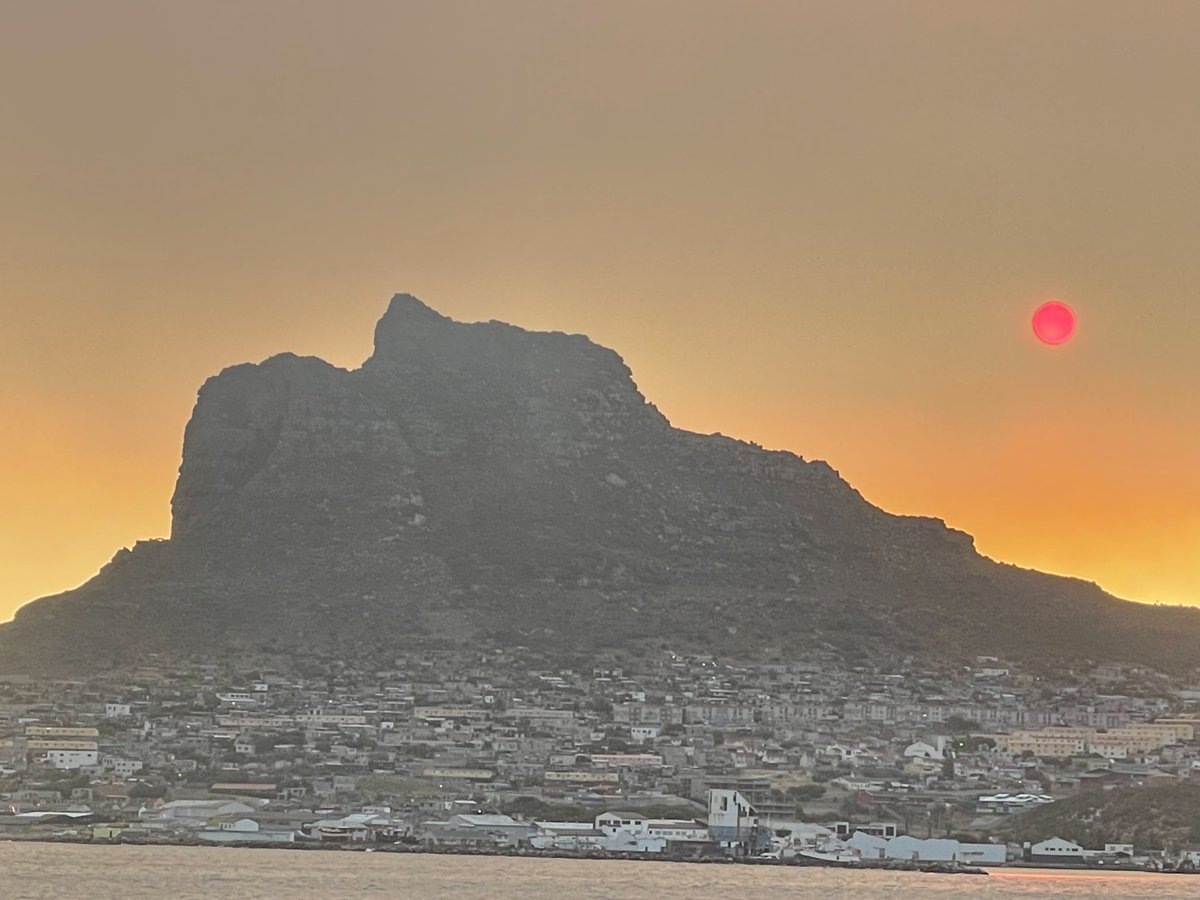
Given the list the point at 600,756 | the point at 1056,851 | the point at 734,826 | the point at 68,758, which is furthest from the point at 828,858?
the point at 68,758

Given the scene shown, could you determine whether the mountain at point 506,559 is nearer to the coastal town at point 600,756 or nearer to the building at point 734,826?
the coastal town at point 600,756

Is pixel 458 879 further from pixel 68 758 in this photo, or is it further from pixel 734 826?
pixel 68 758

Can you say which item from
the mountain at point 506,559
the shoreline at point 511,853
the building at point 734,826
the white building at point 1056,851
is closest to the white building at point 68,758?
the shoreline at point 511,853

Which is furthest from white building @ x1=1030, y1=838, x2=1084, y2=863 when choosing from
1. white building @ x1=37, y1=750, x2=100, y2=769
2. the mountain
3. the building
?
white building @ x1=37, y1=750, x2=100, y2=769

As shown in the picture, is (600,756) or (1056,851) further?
(600,756)

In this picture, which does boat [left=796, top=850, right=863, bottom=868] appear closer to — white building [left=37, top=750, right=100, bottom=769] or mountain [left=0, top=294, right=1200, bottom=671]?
white building [left=37, top=750, right=100, bottom=769]

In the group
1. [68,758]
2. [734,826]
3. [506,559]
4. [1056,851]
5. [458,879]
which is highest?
[506,559]

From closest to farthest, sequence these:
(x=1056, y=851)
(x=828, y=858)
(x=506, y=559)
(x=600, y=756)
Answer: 1. (x=828, y=858)
2. (x=1056, y=851)
3. (x=600, y=756)
4. (x=506, y=559)
